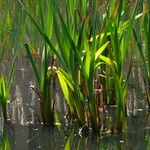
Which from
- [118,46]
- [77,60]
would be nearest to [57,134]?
[77,60]

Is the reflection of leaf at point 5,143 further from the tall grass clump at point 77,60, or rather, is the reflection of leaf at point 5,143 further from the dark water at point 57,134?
the tall grass clump at point 77,60

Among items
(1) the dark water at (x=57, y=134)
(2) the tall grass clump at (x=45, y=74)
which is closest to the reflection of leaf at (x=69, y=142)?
(1) the dark water at (x=57, y=134)

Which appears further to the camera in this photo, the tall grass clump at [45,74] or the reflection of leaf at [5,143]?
the tall grass clump at [45,74]

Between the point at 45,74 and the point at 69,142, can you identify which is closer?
the point at 69,142

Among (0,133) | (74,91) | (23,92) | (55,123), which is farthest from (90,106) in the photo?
(23,92)

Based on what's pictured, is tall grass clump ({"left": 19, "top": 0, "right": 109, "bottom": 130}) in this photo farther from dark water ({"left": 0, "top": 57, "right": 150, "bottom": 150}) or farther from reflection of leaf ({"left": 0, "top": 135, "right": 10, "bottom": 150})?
reflection of leaf ({"left": 0, "top": 135, "right": 10, "bottom": 150})

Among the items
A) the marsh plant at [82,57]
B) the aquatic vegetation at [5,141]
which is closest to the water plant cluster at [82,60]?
the marsh plant at [82,57]

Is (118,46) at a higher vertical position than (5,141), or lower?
higher

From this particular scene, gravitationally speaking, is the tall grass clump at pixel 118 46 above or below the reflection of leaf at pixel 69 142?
above

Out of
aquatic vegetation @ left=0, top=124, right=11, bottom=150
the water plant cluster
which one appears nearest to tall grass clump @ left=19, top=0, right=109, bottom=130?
the water plant cluster

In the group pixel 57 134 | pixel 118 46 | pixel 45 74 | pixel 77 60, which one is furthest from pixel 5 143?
pixel 118 46

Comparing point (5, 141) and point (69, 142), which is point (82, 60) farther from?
point (5, 141)
